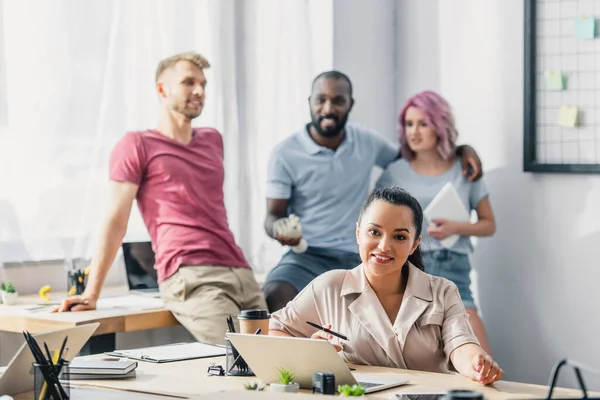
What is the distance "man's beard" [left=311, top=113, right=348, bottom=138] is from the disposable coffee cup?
192 cm

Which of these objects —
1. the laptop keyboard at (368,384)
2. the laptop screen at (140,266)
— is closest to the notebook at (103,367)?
the laptop keyboard at (368,384)

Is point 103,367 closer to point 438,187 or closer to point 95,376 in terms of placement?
point 95,376

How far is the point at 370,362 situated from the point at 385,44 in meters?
2.86

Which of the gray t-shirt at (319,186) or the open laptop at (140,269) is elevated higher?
the gray t-shirt at (319,186)

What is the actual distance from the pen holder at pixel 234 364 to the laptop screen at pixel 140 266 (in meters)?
1.72

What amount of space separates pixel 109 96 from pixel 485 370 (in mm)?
2309

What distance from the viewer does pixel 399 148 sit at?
4.66 metres

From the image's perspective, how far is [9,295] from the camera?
3.81 m

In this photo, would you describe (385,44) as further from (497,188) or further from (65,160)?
(65,160)

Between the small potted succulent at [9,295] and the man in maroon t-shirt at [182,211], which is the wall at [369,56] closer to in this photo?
the man in maroon t-shirt at [182,211]

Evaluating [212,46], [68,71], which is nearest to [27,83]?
[68,71]

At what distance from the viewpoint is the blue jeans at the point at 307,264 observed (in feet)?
14.0

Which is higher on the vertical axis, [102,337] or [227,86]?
[227,86]

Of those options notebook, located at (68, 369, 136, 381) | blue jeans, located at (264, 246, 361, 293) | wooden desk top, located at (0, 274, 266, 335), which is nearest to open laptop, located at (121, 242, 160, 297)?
wooden desk top, located at (0, 274, 266, 335)
